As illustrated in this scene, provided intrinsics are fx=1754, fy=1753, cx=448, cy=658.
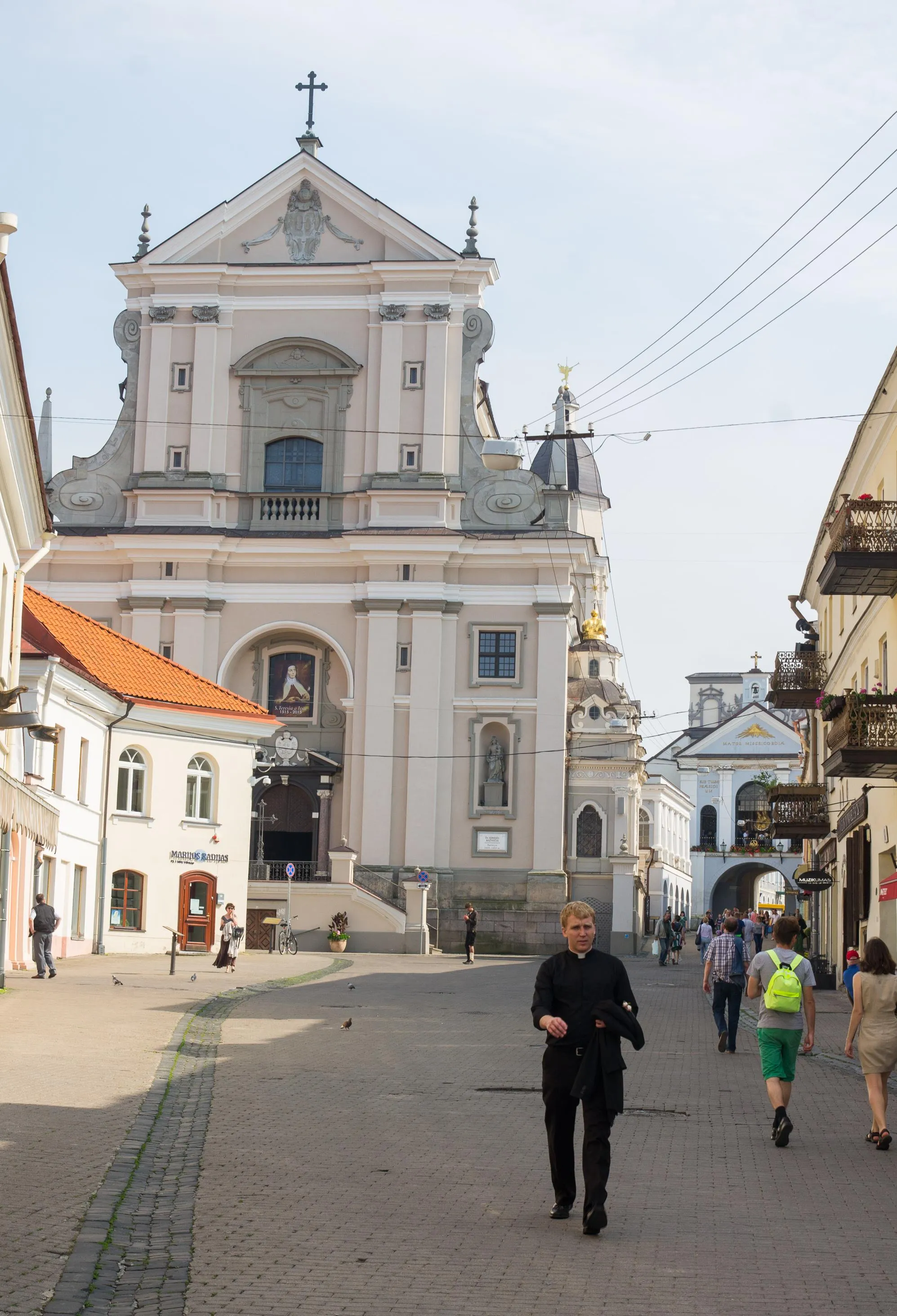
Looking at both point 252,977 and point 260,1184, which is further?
point 252,977

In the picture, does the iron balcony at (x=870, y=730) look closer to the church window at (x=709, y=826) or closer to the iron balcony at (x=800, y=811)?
the iron balcony at (x=800, y=811)

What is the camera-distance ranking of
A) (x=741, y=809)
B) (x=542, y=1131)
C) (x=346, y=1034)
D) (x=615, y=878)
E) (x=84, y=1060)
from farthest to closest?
(x=741, y=809) < (x=615, y=878) < (x=346, y=1034) < (x=84, y=1060) < (x=542, y=1131)

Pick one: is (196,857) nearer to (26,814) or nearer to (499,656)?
(26,814)

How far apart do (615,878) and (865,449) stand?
29.7 meters

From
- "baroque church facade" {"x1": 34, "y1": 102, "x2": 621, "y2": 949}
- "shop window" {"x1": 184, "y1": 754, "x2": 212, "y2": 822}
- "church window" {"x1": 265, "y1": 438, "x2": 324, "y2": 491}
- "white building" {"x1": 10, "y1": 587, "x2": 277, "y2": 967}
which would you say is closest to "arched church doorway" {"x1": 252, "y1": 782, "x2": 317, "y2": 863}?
"baroque church facade" {"x1": 34, "y1": 102, "x2": 621, "y2": 949}

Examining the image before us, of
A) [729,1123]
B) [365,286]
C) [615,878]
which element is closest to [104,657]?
[365,286]

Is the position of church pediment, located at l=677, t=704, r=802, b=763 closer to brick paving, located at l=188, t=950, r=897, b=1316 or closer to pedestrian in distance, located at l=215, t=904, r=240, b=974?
pedestrian in distance, located at l=215, t=904, r=240, b=974

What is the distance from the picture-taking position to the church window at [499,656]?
50.6 meters

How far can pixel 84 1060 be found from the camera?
1491 centimetres

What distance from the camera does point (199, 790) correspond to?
38969 mm

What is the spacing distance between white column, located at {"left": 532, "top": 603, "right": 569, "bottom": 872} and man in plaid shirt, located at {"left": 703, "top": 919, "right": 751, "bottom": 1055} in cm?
2992

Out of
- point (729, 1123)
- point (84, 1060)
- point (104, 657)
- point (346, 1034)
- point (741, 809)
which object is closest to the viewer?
point (729, 1123)

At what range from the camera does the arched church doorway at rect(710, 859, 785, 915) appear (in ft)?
336

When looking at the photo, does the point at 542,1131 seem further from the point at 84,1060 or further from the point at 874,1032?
the point at 84,1060
